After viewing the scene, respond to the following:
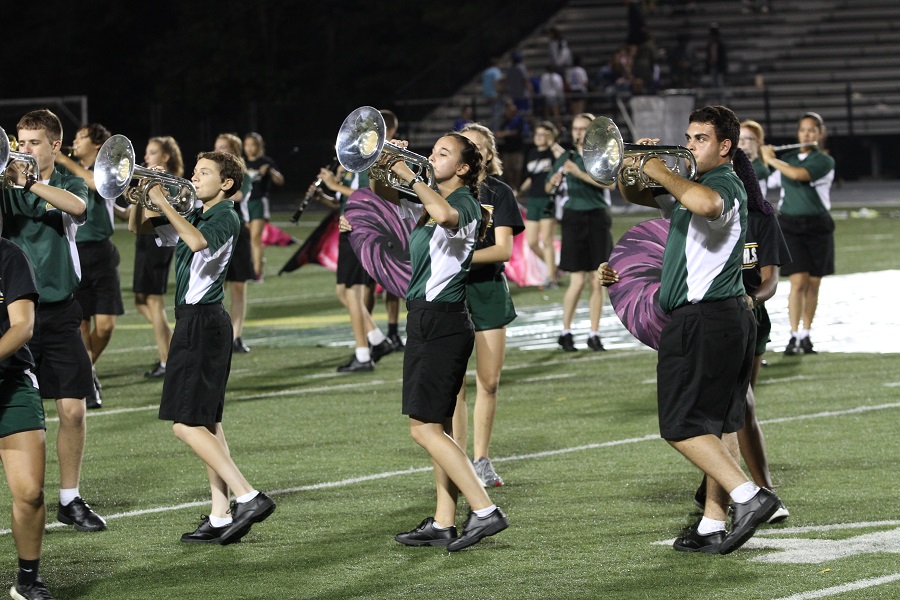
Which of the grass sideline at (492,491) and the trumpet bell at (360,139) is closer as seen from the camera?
the grass sideline at (492,491)

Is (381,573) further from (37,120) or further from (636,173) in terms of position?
(37,120)

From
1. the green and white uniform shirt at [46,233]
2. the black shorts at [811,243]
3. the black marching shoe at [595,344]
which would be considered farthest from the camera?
the black marching shoe at [595,344]

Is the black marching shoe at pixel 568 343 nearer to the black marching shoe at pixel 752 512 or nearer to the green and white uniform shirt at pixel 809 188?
the green and white uniform shirt at pixel 809 188

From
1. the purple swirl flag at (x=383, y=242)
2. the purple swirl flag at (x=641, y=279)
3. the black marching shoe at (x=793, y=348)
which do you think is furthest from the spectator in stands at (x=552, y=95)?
the purple swirl flag at (x=641, y=279)

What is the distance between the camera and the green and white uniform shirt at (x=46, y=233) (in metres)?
7.84

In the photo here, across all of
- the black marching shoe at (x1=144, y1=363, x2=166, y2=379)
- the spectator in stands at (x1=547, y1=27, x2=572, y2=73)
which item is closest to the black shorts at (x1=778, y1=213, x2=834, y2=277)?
the black marching shoe at (x1=144, y1=363, x2=166, y2=379)

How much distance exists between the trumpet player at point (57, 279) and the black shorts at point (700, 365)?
9.11 ft

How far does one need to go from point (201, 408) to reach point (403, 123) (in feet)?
97.4

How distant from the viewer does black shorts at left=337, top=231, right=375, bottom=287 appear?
12625 millimetres

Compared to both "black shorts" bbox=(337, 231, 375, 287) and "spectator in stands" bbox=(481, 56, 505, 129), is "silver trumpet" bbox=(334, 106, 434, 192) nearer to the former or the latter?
"black shorts" bbox=(337, 231, 375, 287)

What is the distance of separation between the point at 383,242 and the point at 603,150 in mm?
2915

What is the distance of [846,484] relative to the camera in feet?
26.3

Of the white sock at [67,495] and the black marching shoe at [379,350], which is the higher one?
the white sock at [67,495]

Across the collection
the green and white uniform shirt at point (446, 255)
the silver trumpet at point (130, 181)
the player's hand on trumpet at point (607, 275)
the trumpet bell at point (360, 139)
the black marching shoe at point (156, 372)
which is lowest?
the black marching shoe at point (156, 372)
